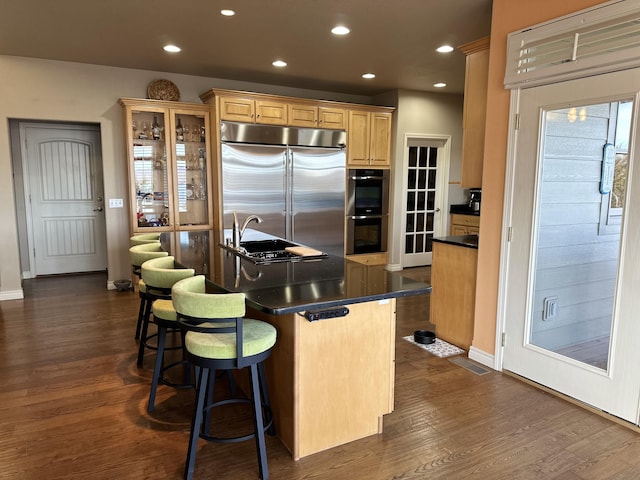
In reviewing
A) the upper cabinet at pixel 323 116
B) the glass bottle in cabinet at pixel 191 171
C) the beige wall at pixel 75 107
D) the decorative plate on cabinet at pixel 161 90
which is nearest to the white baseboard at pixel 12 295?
the beige wall at pixel 75 107

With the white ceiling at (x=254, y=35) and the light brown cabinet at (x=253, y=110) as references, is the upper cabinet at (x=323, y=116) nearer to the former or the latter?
the light brown cabinet at (x=253, y=110)

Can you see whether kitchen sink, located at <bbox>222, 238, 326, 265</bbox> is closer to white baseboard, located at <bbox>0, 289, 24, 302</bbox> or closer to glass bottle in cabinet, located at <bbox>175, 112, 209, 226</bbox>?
glass bottle in cabinet, located at <bbox>175, 112, 209, 226</bbox>

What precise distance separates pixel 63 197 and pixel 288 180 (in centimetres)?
324

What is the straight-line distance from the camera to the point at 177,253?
126 inches

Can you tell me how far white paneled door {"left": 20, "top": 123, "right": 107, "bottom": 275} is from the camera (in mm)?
5977

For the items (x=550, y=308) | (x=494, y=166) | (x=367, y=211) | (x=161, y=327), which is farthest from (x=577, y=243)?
(x=367, y=211)

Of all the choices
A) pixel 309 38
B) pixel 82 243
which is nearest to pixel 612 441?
pixel 309 38

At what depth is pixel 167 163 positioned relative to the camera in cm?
539

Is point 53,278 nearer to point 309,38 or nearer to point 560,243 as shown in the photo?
point 309,38

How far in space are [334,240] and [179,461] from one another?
174 inches

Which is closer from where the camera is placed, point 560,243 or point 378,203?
point 560,243

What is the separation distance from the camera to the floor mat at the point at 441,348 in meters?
3.55

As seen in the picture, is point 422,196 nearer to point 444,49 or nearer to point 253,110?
point 444,49

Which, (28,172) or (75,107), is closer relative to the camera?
(75,107)
